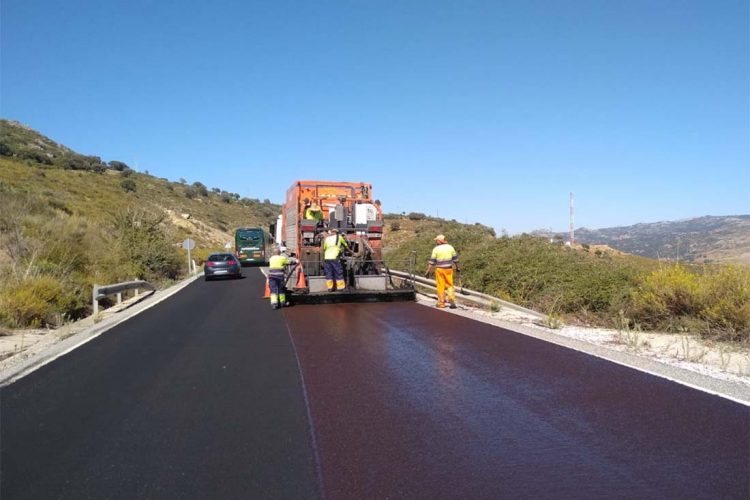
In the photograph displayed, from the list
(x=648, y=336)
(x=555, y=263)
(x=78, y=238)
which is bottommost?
(x=648, y=336)

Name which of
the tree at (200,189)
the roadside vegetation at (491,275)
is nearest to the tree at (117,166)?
the tree at (200,189)

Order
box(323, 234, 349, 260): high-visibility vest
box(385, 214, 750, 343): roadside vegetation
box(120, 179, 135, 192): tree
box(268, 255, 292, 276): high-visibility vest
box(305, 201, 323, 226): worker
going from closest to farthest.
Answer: box(385, 214, 750, 343): roadside vegetation → box(268, 255, 292, 276): high-visibility vest → box(323, 234, 349, 260): high-visibility vest → box(305, 201, 323, 226): worker → box(120, 179, 135, 192): tree

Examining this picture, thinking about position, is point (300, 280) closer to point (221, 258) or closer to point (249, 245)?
point (221, 258)

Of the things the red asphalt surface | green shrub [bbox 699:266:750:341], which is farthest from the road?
green shrub [bbox 699:266:750:341]

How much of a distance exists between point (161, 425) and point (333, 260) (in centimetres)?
962

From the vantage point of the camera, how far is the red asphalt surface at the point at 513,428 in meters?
3.98

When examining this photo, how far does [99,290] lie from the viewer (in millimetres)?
14438

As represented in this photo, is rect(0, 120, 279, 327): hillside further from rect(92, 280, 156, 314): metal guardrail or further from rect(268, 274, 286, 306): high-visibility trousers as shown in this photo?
rect(268, 274, 286, 306): high-visibility trousers

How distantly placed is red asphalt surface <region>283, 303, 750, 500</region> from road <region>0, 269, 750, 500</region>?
0.06 feet

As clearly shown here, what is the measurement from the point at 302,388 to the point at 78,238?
1846 cm

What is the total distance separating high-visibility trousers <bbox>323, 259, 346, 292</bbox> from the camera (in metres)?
15.0

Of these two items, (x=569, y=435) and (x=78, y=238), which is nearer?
(x=569, y=435)

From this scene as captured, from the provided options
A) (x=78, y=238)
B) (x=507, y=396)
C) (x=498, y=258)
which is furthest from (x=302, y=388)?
(x=78, y=238)

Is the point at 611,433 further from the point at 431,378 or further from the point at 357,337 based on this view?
the point at 357,337
